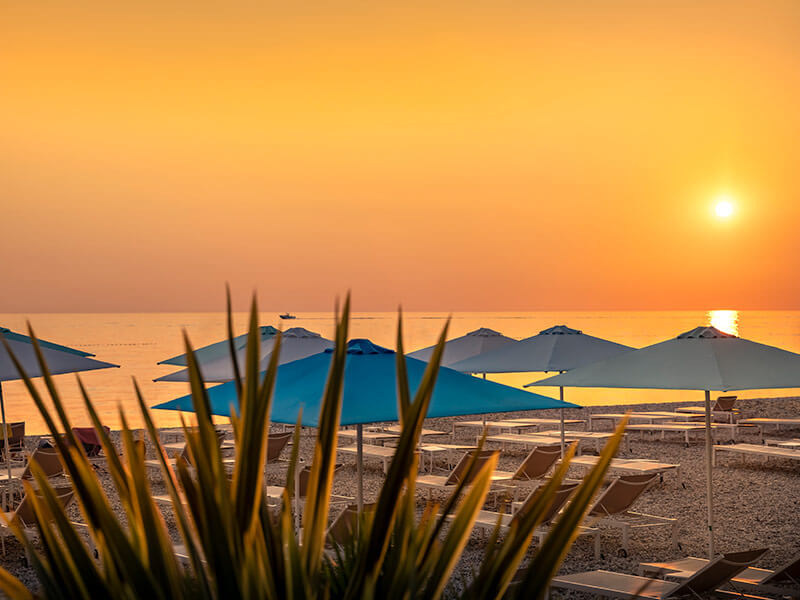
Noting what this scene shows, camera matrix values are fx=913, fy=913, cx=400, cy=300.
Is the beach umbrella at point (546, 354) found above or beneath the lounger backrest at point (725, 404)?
above

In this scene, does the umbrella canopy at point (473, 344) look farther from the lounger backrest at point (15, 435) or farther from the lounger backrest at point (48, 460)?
the lounger backrest at point (15, 435)

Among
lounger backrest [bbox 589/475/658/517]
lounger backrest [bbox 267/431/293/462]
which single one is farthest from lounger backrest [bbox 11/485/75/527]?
lounger backrest [bbox 589/475/658/517]

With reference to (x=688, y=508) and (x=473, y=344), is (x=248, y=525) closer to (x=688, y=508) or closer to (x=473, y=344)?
(x=688, y=508)

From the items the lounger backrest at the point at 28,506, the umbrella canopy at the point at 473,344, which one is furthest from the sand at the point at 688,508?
the umbrella canopy at the point at 473,344

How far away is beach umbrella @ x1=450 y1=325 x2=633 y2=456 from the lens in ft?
37.5

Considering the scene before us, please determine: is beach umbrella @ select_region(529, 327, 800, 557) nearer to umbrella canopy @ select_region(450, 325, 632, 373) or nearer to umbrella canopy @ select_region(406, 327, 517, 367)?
umbrella canopy @ select_region(450, 325, 632, 373)

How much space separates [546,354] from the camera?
38.0 feet

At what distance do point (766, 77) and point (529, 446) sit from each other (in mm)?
13480

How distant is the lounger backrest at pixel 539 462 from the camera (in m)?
10.0

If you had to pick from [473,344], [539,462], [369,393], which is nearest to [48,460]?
[539,462]

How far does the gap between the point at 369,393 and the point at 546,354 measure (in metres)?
6.62

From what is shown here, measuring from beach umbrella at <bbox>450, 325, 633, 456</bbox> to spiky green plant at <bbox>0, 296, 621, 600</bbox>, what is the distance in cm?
953

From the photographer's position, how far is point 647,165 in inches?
1206

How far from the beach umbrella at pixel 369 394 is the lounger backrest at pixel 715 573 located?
1.20 metres
